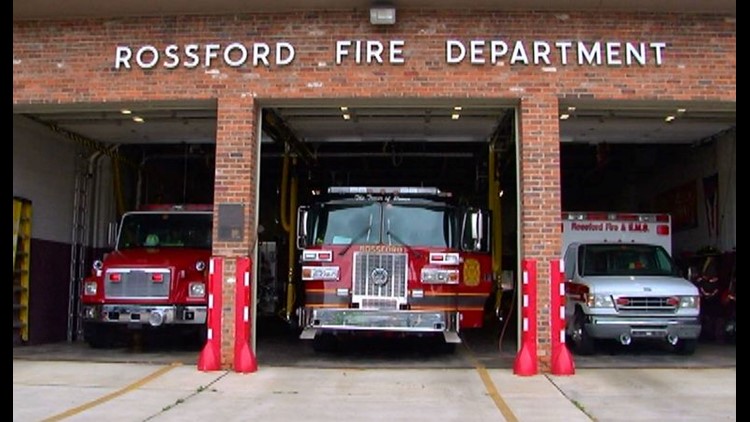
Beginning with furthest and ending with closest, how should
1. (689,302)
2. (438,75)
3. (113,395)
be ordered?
1. (689,302)
2. (438,75)
3. (113,395)

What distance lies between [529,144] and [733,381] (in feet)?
14.0

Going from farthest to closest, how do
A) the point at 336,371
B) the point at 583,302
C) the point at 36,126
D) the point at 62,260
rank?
the point at 62,260
the point at 36,126
the point at 583,302
the point at 336,371

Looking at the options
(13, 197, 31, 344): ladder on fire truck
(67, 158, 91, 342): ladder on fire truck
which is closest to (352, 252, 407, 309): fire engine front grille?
(13, 197, 31, 344): ladder on fire truck

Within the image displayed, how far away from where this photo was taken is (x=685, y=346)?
1260cm

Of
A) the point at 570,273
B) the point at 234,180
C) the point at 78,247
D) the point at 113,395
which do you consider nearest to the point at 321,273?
the point at 234,180

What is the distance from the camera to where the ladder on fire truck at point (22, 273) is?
13719 mm

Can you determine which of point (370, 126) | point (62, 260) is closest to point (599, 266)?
point (370, 126)

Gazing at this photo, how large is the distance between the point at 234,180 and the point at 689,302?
7.41 meters

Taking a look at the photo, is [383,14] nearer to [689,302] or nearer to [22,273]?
[689,302]

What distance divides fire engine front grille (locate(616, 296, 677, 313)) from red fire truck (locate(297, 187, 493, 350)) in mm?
2115

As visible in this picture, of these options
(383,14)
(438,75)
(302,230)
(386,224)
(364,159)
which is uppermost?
(383,14)

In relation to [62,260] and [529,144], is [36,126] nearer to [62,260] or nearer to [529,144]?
[62,260]

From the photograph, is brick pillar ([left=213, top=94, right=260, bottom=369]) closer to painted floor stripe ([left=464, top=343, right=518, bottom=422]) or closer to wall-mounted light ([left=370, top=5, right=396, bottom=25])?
wall-mounted light ([left=370, top=5, right=396, bottom=25])

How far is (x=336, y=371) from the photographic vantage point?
10.9m
